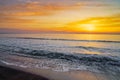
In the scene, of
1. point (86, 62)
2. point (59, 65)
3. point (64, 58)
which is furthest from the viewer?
point (64, 58)

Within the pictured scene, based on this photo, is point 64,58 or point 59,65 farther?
point 64,58

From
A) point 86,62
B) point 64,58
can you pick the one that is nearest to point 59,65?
point 86,62

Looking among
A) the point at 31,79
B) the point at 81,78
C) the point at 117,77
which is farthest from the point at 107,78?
the point at 31,79

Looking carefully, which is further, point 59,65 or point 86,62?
point 86,62

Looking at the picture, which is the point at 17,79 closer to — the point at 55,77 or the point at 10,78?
the point at 10,78

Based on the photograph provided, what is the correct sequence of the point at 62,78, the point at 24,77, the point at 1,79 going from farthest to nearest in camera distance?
the point at 62,78 → the point at 24,77 → the point at 1,79

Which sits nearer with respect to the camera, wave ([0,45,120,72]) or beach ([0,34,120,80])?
beach ([0,34,120,80])

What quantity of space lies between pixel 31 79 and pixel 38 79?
0.24 meters

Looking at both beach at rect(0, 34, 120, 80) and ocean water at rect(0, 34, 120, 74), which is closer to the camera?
beach at rect(0, 34, 120, 80)

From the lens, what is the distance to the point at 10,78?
5.05 metres

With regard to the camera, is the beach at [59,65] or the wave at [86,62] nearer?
the beach at [59,65]

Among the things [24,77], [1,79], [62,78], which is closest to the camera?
[1,79]

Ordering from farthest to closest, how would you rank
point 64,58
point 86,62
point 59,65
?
point 64,58
point 86,62
point 59,65

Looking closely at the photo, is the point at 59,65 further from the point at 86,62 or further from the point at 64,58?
the point at 64,58
